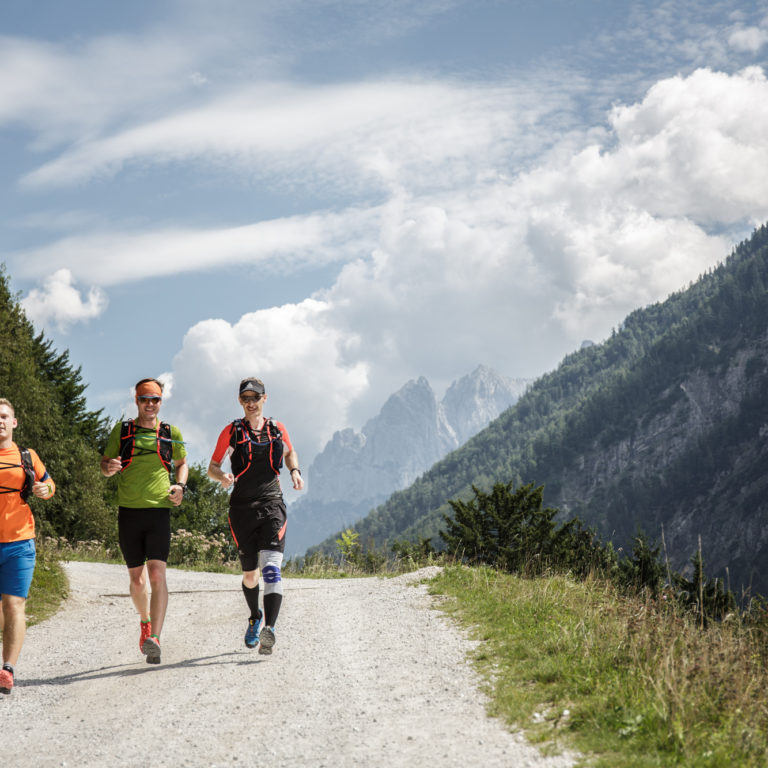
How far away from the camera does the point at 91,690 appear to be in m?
7.08

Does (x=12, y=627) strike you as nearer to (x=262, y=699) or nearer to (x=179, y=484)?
(x=179, y=484)

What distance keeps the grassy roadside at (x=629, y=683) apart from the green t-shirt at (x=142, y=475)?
3.69 meters

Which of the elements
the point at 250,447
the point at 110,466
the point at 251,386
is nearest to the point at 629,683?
the point at 250,447

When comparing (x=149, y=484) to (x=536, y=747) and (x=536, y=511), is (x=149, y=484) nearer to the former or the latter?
(x=536, y=747)

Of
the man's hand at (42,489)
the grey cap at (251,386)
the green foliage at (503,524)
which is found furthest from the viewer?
the green foliage at (503,524)

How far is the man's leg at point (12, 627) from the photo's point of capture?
711 centimetres

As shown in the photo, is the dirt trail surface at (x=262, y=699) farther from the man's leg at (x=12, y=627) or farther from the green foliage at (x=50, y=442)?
the green foliage at (x=50, y=442)

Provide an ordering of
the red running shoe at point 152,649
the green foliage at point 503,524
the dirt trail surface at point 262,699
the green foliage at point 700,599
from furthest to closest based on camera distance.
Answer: the green foliage at point 503,524 < the green foliage at point 700,599 < the red running shoe at point 152,649 < the dirt trail surface at point 262,699

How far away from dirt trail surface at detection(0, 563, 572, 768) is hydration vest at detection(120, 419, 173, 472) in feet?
6.99

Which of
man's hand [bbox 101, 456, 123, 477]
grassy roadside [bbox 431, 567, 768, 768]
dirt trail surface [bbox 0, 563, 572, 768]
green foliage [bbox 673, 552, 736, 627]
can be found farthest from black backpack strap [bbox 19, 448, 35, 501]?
green foliage [bbox 673, 552, 736, 627]

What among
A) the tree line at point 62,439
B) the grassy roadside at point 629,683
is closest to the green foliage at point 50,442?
the tree line at point 62,439

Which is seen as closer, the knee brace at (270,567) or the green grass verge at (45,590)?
the knee brace at (270,567)

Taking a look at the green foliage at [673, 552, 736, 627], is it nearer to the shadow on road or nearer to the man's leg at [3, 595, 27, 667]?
the shadow on road

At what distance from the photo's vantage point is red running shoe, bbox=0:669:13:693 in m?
6.95
